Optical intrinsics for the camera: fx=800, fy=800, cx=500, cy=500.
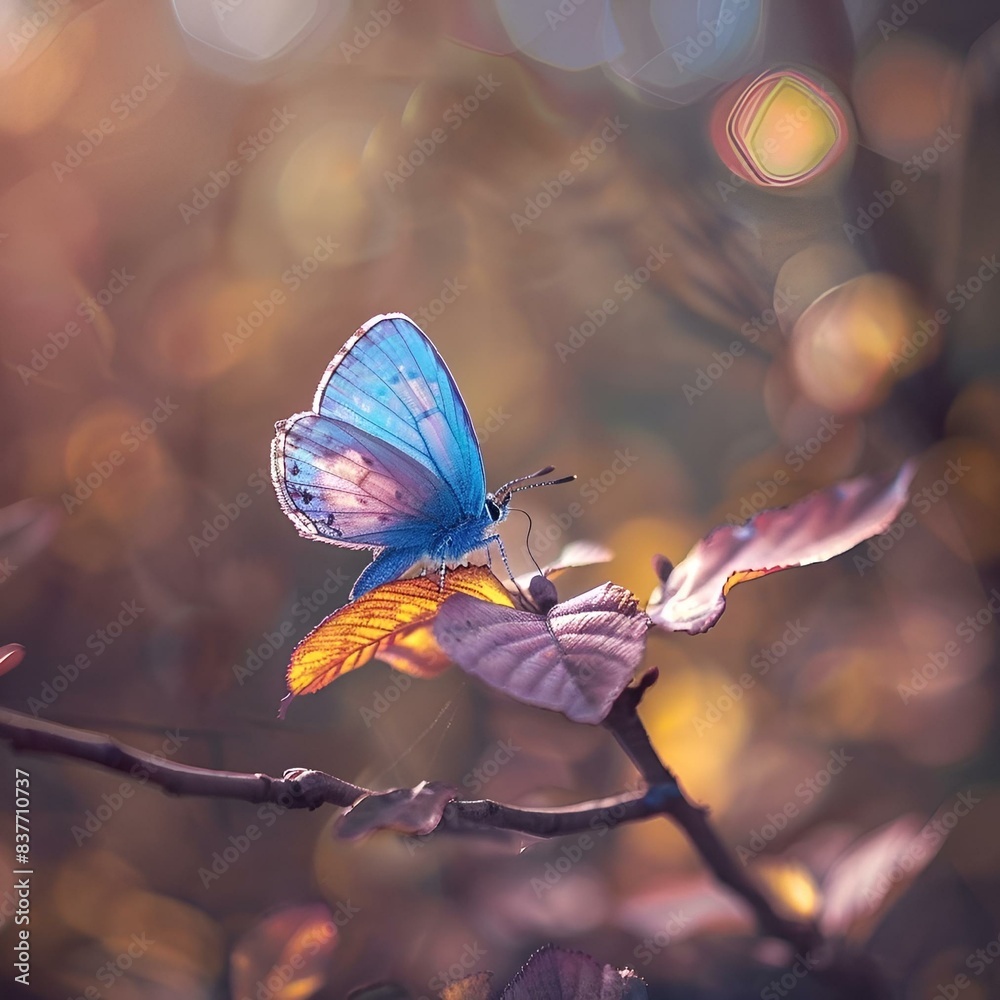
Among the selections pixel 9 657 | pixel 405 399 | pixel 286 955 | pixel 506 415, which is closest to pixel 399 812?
pixel 9 657

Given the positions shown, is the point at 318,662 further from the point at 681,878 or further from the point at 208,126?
the point at 208,126

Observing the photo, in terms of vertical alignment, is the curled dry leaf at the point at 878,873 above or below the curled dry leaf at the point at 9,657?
below

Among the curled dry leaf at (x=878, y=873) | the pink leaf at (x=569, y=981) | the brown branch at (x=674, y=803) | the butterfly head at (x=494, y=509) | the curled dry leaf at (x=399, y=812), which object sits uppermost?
the butterfly head at (x=494, y=509)

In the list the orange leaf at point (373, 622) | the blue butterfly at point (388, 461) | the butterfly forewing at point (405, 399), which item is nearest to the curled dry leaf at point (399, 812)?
the orange leaf at point (373, 622)

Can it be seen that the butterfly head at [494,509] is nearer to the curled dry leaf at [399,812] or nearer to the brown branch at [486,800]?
the brown branch at [486,800]

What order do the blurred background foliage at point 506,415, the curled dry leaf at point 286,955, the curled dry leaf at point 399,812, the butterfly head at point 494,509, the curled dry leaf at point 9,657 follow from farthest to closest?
the butterfly head at point 494,509 → the blurred background foliage at point 506,415 → the curled dry leaf at point 286,955 → the curled dry leaf at point 9,657 → the curled dry leaf at point 399,812

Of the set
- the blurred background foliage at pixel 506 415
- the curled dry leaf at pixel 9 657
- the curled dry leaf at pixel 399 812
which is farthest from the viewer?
the blurred background foliage at pixel 506 415

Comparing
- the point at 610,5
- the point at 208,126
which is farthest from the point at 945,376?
the point at 208,126
